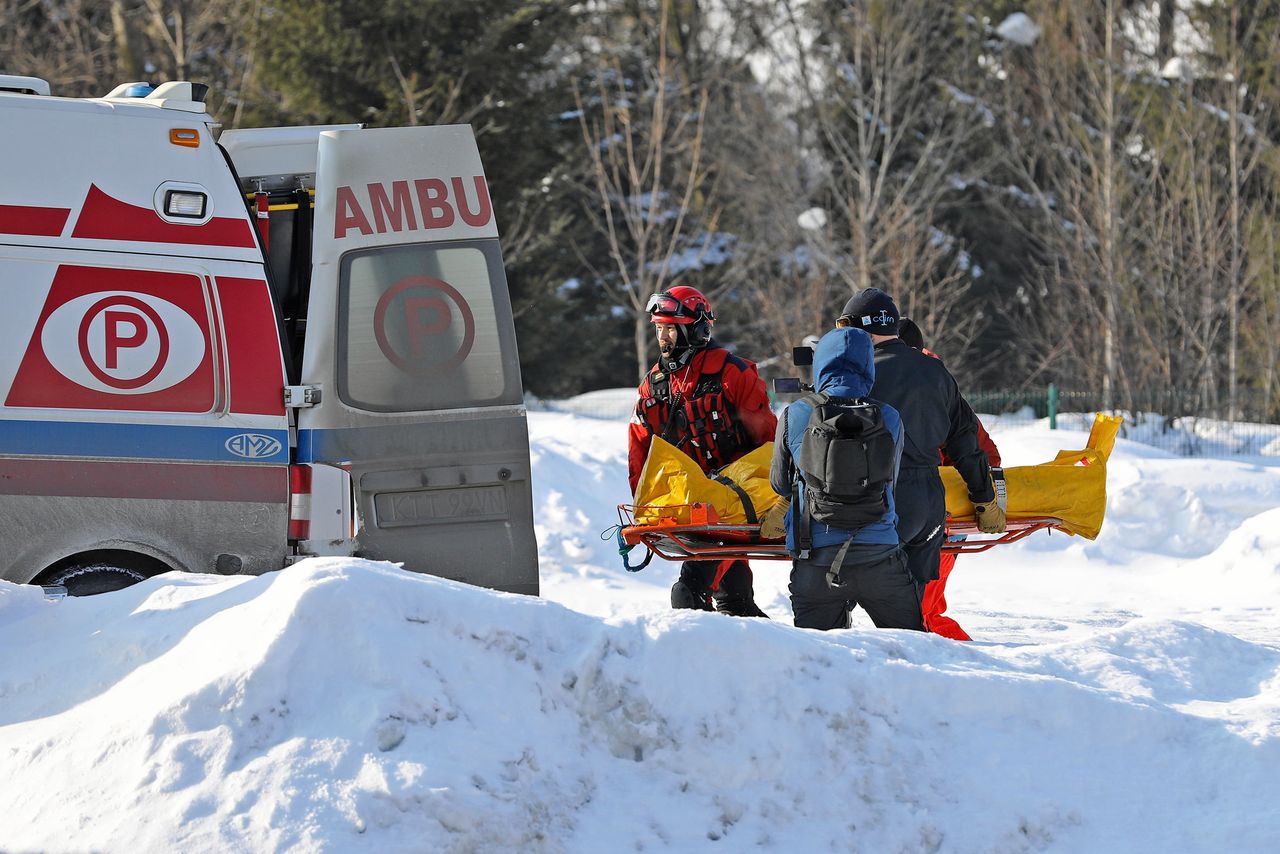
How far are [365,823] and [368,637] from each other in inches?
24.6

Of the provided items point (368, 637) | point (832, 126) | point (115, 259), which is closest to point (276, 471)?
point (115, 259)

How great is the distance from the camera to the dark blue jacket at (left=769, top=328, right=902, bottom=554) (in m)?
5.09

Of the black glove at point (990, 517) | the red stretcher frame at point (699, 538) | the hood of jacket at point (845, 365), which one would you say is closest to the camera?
the hood of jacket at point (845, 365)

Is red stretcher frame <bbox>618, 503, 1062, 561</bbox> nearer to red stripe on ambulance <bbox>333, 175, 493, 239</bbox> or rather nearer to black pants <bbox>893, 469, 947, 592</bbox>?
black pants <bbox>893, 469, 947, 592</bbox>

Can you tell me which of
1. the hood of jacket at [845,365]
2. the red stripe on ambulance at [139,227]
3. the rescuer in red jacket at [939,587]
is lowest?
the rescuer in red jacket at [939,587]

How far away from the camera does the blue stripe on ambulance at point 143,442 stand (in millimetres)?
5105

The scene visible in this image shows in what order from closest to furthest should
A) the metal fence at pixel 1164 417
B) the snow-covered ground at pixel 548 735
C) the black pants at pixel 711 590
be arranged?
the snow-covered ground at pixel 548 735 < the black pants at pixel 711 590 < the metal fence at pixel 1164 417

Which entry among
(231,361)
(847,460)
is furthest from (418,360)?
(847,460)

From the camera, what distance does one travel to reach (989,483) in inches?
236

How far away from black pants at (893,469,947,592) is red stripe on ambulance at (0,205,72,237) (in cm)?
337

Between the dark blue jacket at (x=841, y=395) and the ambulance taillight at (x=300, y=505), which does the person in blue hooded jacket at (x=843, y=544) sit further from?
the ambulance taillight at (x=300, y=505)

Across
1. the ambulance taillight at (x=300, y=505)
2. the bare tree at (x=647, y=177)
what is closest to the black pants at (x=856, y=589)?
the ambulance taillight at (x=300, y=505)

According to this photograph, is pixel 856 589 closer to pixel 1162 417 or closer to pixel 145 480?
pixel 145 480

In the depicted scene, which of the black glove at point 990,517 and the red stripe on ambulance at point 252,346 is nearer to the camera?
the red stripe on ambulance at point 252,346
